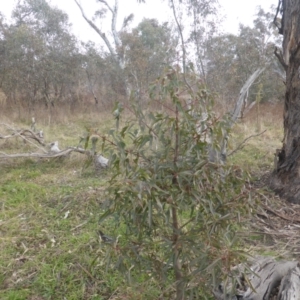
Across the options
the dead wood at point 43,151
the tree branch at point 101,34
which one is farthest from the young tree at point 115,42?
the dead wood at point 43,151

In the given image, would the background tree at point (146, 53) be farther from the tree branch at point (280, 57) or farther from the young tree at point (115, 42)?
the tree branch at point (280, 57)

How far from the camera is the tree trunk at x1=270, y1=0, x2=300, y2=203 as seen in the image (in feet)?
13.2

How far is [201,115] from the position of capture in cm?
A: 160

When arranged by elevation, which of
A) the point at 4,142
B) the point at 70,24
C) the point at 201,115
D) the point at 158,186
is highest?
the point at 70,24

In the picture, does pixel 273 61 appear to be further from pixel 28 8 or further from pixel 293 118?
pixel 28 8

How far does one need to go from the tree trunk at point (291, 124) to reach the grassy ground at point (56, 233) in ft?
2.32

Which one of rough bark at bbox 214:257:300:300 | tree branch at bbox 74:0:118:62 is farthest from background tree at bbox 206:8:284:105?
rough bark at bbox 214:257:300:300

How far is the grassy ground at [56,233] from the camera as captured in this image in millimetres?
2605

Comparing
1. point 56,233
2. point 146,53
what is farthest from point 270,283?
point 146,53

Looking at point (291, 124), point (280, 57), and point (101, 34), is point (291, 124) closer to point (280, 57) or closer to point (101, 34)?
point (280, 57)

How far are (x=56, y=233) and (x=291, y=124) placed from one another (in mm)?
2859

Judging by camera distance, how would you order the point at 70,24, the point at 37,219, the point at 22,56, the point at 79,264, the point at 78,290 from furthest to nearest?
1. the point at 70,24
2. the point at 22,56
3. the point at 37,219
4. the point at 79,264
5. the point at 78,290

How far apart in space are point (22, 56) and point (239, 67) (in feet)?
26.7

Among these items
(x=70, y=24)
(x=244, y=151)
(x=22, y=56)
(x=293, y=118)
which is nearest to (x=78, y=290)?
(x=293, y=118)
